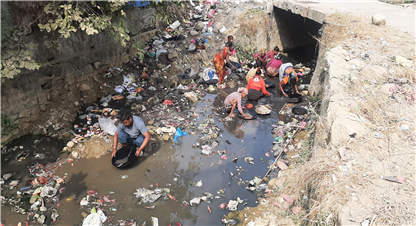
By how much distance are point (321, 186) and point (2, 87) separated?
5.69 m

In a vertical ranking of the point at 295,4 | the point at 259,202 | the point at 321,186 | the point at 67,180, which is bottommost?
the point at 259,202

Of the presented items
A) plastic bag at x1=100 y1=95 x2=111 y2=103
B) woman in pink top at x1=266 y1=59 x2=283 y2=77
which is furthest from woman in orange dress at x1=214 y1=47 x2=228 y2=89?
plastic bag at x1=100 y1=95 x2=111 y2=103

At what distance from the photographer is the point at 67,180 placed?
4.31 m

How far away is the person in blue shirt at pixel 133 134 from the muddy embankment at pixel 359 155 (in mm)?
2092

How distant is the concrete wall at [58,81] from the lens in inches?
193

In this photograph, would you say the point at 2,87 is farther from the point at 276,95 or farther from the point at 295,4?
the point at 295,4

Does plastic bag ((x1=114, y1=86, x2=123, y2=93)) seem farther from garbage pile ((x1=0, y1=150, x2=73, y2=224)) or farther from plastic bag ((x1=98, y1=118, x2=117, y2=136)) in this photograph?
garbage pile ((x1=0, y1=150, x2=73, y2=224))

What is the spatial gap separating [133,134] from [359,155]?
12.3 feet

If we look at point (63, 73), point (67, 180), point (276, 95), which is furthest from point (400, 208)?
point (63, 73)

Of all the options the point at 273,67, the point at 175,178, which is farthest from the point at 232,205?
the point at 273,67

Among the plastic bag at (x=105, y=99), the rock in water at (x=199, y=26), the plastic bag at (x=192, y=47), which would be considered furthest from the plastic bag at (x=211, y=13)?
the plastic bag at (x=105, y=99)

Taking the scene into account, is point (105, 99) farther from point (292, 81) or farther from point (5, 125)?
point (292, 81)

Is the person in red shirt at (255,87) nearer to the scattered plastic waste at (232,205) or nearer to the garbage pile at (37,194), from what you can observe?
the scattered plastic waste at (232,205)

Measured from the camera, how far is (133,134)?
470cm
